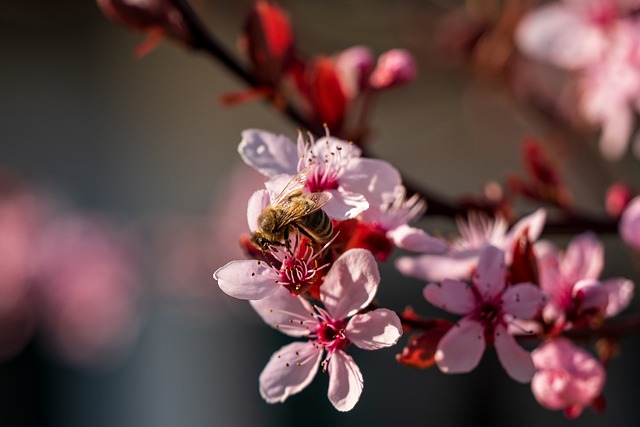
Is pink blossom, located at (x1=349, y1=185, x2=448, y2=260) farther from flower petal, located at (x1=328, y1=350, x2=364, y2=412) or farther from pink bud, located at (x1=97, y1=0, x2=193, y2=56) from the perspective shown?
pink bud, located at (x1=97, y1=0, x2=193, y2=56)

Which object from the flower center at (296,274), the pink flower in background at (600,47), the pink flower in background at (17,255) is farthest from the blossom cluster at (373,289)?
the pink flower in background at (17,255)

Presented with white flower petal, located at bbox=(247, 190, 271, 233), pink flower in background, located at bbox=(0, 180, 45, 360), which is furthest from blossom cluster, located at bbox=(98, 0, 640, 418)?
pink flower in background, located at bbox=(0, 180, 45, 360)

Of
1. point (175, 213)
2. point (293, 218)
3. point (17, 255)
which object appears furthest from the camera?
point (175, 213)

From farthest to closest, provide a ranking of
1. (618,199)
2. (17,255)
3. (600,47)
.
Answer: (17,255)
(600,47)
(618,199)

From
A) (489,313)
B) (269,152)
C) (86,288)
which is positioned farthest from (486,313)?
(86,288)

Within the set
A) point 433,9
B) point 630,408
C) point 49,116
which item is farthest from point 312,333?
point 49,116

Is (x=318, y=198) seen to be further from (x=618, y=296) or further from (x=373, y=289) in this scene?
(x=618, y=296)
